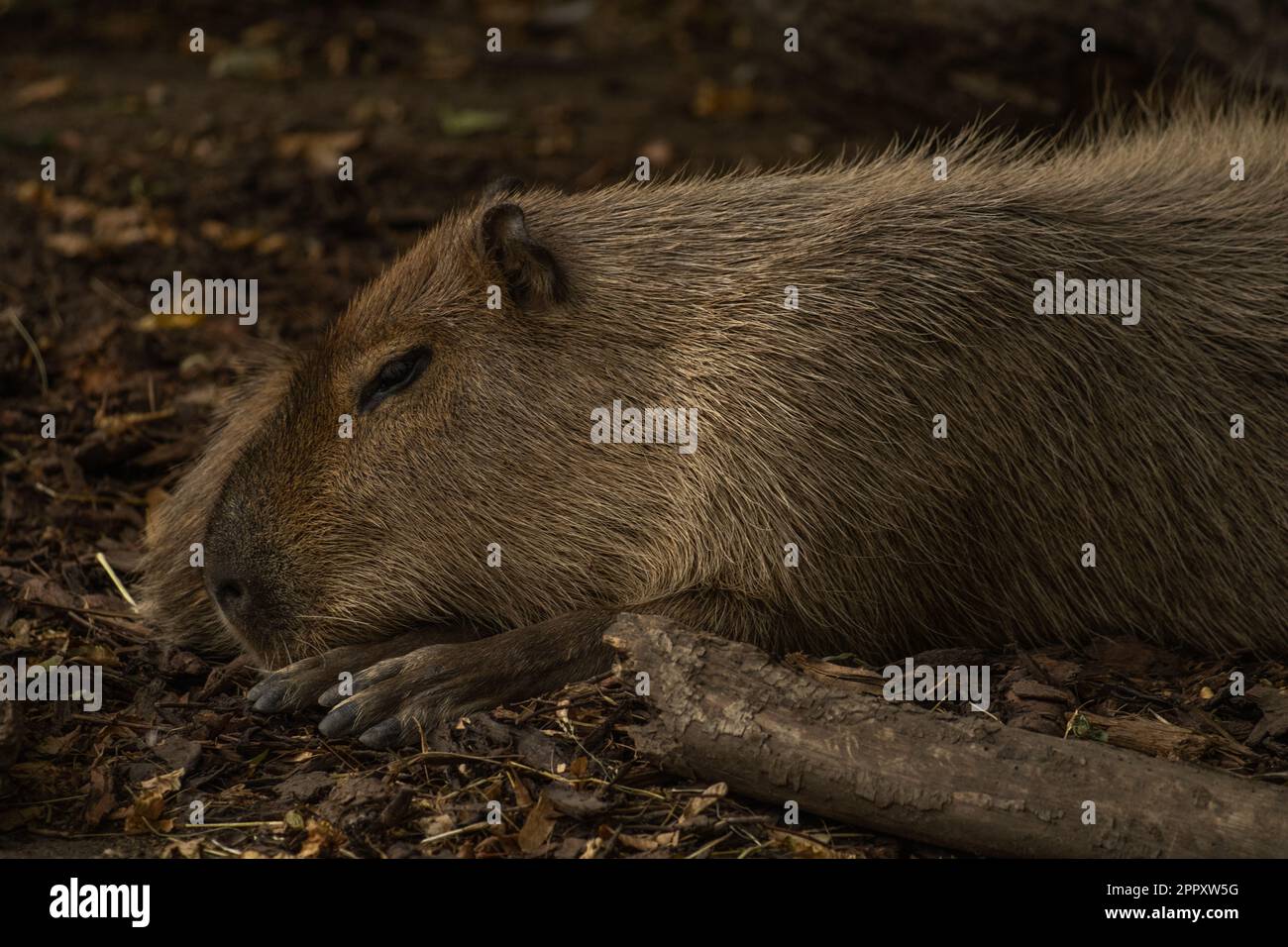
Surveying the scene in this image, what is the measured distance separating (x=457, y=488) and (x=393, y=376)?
0.43m

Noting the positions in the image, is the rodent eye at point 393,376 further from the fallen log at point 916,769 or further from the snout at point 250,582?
the fallen log at point 916,769

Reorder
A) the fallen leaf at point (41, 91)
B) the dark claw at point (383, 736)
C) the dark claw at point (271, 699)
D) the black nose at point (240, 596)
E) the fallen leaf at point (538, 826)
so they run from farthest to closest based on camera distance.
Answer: the fallen leaf at point (41, 91)
the black nose at point (240, 596)
the dark claw at point (271, 699)
the dark claw at point (383, 736)
the fallen leaf at point (538, 826)

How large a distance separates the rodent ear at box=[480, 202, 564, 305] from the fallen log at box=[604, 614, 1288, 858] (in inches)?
50.2

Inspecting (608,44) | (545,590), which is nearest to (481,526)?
(545,590)

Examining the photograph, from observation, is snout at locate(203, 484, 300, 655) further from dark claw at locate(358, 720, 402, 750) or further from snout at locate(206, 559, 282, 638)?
dark claw at locate(358, 720, 402, 750)

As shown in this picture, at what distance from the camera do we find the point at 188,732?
441cm

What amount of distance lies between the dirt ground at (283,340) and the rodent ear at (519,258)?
1307 mm

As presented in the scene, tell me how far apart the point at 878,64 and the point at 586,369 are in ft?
14.8

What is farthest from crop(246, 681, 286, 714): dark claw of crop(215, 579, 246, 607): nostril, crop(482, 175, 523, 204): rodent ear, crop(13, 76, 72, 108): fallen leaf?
crop(13, 76, 72, 108): fallen leaf

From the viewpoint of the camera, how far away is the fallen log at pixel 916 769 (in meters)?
3.41

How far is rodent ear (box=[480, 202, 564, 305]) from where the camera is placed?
4641mm

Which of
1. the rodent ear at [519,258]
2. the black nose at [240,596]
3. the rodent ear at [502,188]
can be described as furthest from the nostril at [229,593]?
the rodent ear at [502,188]

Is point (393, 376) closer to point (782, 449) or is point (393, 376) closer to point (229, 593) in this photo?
point (229, 593)

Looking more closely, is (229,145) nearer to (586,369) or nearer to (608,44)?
(608,44)
